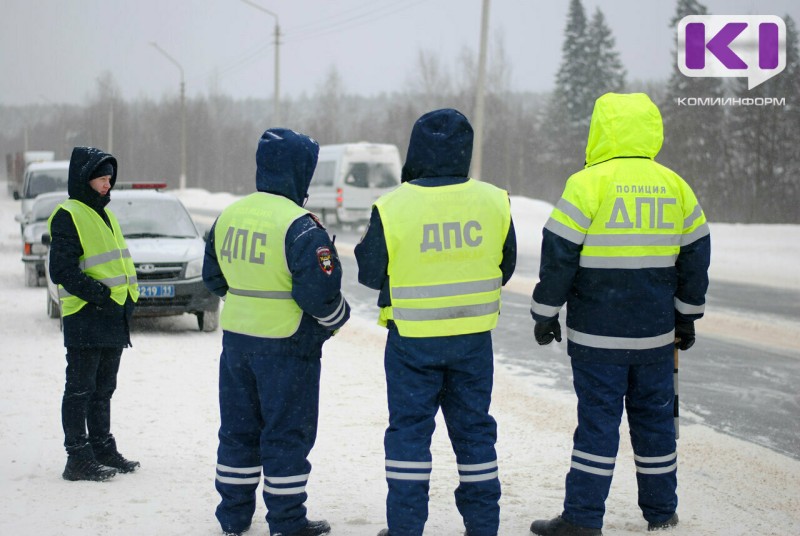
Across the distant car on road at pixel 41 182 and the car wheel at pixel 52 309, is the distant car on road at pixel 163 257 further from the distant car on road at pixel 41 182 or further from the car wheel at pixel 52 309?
the distant car on road at pixel 41 182

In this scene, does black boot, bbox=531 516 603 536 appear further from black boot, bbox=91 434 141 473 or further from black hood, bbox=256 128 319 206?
black boot, bbox=91 434 141 473

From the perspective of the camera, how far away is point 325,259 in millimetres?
4387

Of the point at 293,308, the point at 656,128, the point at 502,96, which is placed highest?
the point at 502,96

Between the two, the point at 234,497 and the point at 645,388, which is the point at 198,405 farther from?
the point at 645,388

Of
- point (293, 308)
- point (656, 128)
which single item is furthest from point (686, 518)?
point (293, 308)

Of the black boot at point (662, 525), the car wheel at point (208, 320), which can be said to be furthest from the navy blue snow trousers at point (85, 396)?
the car wheel at point (208, 320)

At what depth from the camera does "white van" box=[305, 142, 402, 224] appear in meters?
30.6

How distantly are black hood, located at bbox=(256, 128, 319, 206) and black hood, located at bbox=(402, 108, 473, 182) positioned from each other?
1.66 feet

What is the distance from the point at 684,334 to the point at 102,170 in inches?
135

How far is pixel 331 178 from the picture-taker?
31.2 meters

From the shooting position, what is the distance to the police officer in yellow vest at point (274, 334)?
4.39 m

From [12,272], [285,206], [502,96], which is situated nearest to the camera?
[285,206]

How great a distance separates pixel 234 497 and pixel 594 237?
213cm

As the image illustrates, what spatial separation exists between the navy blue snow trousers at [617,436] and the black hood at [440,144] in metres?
1.18
